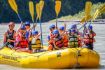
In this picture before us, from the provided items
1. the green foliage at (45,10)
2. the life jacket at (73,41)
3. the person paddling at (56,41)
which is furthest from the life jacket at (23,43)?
the green foliage at (45,10)

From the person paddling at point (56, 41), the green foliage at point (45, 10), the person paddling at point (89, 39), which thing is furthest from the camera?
the green foliage at point (45, 10)

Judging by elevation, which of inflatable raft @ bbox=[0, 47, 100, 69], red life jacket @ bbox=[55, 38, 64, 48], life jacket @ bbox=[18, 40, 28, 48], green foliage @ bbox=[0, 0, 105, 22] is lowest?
inflatable raft @ bbox=[0, 47, 100, 69]

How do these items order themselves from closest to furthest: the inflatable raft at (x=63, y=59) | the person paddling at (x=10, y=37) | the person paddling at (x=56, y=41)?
the inflatable raft at (x=63, y=59)
the person paddling at (x=56, y=41)
the person paddling at (x=10, y=37)

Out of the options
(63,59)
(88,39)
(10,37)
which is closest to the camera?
(63,59)

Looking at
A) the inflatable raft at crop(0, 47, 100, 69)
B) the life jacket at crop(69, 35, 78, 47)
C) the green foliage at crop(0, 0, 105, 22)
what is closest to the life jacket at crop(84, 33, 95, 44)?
the inflatable raft at crop(0, 47, 100, 69)

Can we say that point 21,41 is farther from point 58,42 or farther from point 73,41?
point 73,41

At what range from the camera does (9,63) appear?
1667cm

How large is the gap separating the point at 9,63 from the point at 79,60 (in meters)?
2.77

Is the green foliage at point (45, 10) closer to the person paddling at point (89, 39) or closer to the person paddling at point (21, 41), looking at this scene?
the person paddling at point (89, 39)

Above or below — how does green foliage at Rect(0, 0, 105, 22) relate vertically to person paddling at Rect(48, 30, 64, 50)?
above

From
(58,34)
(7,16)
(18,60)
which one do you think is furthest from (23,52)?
(7,16)

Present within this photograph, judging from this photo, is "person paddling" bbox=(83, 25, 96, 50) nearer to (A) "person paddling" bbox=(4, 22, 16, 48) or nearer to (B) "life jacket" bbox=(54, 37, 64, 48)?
(B) "life jacket" bbox=(54, 37, 64, 48)

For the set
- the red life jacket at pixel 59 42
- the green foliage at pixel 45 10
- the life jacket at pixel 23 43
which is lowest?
the life jacket at pixel 23 43

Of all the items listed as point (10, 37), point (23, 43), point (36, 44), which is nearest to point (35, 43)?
point (36, 44)
